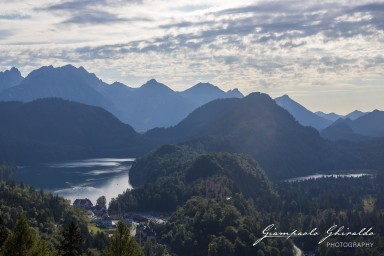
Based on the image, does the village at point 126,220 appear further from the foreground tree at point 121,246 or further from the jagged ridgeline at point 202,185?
the foreground tree at point 121,246

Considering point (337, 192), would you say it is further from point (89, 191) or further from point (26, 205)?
point (26, 205)

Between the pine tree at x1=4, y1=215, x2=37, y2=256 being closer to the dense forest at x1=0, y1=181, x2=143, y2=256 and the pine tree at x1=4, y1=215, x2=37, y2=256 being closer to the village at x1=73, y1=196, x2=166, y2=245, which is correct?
the dense forest at x1=0, y1=181, x2=143, y2=256

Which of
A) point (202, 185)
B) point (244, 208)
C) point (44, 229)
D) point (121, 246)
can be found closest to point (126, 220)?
point (244, 208)

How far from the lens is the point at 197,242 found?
299ft

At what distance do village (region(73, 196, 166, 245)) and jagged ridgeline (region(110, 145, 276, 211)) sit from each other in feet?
14.9

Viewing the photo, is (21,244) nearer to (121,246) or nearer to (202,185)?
(121,246)

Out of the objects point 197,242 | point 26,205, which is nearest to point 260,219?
point 197,242

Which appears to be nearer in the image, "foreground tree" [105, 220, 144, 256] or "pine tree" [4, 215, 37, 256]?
"foreground tree" [105, 220, 144, 256]

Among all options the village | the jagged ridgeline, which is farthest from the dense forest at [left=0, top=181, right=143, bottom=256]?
the jagged ridgeline

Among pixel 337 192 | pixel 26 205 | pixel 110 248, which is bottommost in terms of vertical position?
pixel 337 192

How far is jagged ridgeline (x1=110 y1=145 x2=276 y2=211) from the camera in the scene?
13938cm

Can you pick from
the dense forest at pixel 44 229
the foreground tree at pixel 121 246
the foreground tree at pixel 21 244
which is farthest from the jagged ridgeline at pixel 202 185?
the foreground tree at pixel 121 246

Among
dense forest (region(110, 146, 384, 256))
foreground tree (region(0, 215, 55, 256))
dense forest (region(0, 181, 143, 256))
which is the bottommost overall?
dense forest (region(110, 146, 384, 256))

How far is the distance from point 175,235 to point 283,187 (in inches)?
3734
